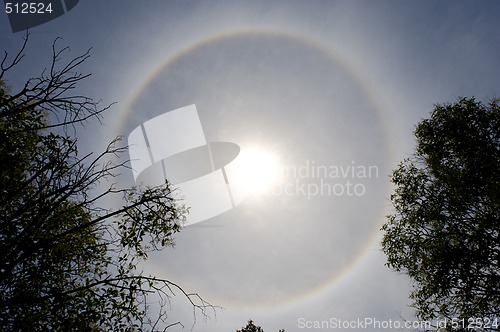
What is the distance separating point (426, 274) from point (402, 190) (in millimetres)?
2796

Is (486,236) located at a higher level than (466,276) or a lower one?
higher

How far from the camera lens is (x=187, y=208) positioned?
5.62 meters

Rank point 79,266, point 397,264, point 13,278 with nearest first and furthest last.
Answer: point 13,278 < point 79,266 < point 397,264

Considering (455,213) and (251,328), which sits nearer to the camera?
(455,213)

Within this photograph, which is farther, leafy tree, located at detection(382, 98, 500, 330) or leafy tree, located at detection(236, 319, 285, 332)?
leafy tree, located at detection(236, 319, 285, 332)

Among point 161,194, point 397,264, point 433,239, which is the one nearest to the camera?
point 161,194

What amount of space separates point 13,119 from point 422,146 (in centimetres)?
1135

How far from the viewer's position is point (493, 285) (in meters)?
7.77

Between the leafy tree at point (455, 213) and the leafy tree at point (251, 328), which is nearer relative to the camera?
the leafy tree at point (455, 213)

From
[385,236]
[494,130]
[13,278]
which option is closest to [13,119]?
[13,278]

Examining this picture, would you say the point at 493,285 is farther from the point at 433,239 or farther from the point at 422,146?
the point at 422,146

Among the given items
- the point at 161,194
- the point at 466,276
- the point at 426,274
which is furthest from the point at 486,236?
the point at 161,194

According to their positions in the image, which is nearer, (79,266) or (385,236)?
(79,266)

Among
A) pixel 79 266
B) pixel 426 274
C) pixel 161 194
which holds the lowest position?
pixel 79 266
